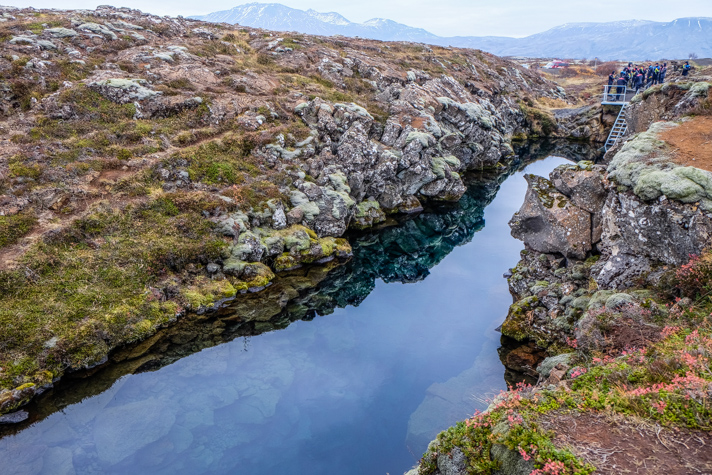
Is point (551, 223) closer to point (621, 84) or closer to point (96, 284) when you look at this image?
point (96, 284)

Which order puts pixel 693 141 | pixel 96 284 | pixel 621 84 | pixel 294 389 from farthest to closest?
pixel 621 84
pixel 96 284
pixel 294 389
pixel 693 141

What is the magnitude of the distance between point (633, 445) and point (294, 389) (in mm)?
14564

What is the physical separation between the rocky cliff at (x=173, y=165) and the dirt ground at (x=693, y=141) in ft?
71.6

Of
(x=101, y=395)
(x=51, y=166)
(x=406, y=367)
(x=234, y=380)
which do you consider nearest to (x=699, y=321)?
(x=406, y=367)

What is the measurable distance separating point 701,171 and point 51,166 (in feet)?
127

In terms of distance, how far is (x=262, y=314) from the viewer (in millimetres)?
24250

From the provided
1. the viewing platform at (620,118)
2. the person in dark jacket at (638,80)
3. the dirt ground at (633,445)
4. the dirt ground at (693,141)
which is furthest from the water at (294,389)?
the person in dark jacket at (638,80)

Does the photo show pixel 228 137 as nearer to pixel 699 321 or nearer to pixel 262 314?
pixel 262 314

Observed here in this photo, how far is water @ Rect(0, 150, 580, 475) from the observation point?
15250 millimetres

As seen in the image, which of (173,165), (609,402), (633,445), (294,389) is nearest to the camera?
(633,445)

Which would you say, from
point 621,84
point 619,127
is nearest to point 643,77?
point 621,84

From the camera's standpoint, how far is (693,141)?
18.6m

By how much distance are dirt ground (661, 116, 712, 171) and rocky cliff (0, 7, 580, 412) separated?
71.6 ft

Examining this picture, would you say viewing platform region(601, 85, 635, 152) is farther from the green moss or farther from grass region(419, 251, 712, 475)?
grass region(419, 251, 712, 475)
